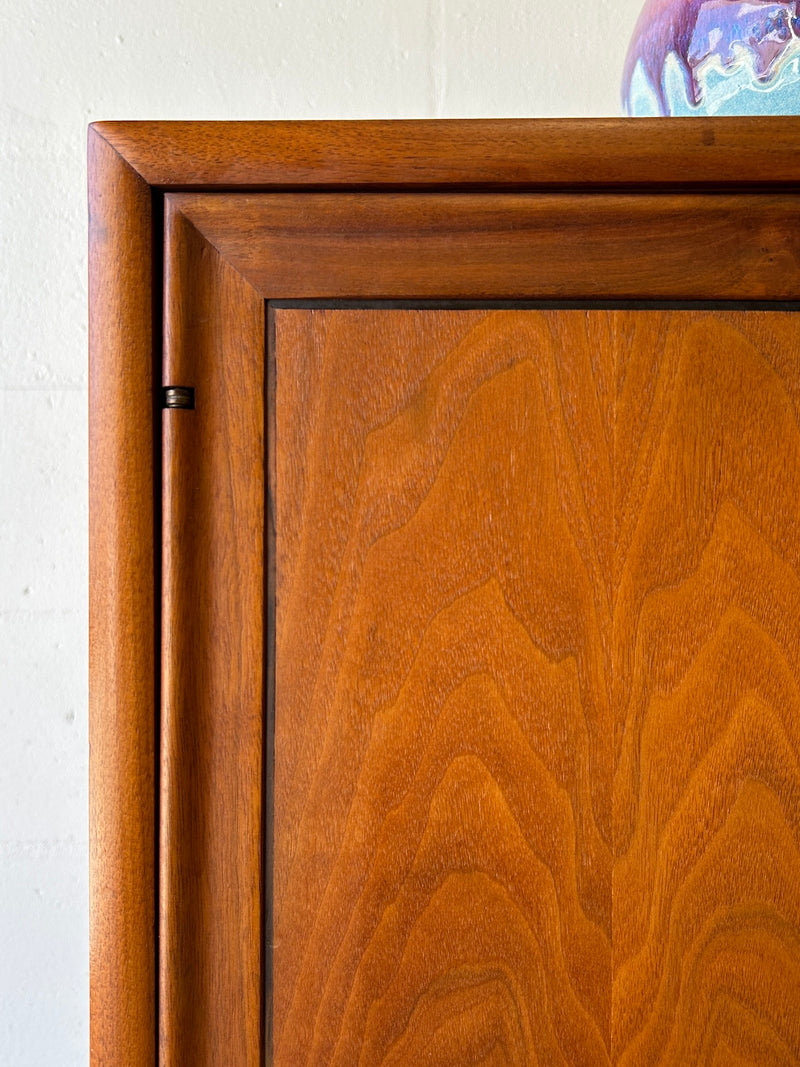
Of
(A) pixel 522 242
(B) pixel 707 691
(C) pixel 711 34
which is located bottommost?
(B) pixel 707 691

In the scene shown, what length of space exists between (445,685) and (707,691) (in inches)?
5.3

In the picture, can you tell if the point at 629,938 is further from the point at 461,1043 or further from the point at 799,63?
the point at 799,63

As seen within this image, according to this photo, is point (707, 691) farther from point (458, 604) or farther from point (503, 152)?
point (503, 152)

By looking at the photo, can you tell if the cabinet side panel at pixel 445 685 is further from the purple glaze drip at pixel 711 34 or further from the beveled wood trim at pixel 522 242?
the purple glaze drip at pixel 711 34

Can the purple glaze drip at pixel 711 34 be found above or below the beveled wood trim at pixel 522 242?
above

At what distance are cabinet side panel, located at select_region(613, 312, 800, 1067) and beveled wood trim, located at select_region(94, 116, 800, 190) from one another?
0.24 feet

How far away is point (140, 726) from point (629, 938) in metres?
0.28

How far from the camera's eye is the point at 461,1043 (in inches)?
17.9

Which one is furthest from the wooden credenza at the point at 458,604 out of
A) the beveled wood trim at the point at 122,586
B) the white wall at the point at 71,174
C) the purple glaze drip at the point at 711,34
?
the white wall at the point at 71,174

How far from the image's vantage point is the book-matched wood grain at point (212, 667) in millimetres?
456

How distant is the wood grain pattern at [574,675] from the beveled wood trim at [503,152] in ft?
0.23

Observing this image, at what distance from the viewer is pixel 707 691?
17.9 inches

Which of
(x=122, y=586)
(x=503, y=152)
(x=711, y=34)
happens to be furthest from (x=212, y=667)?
(x=711, y=34)

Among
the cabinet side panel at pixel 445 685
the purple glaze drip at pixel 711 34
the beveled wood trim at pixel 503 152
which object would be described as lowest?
the cabinet side panel at pixel 445 685
